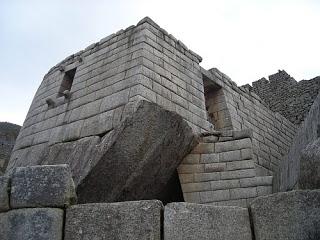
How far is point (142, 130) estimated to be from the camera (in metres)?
5.03

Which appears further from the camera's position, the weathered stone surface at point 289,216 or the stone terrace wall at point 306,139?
the stone terrace wall at point 306,139

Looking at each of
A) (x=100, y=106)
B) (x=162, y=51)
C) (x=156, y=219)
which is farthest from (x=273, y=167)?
(x=156, y=219)

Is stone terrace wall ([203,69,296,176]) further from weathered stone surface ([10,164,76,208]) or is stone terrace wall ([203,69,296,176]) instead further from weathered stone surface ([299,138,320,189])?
weathered stone surface ([10,164,76,208])

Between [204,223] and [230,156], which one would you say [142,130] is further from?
[204,223]

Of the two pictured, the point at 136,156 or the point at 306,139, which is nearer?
the point at 306,139

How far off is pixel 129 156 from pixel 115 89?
4.80 ft

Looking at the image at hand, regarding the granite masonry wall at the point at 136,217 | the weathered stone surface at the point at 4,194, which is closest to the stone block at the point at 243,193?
the granite masonry wall at the point at 136,217

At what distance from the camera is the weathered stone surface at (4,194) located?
113 inches

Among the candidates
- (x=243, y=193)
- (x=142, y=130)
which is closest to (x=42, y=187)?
(x=142, y=130)

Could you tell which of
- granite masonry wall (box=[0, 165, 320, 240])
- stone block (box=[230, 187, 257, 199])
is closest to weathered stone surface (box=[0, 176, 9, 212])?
granite masonry wall (box=[0, 165, 320, 240])

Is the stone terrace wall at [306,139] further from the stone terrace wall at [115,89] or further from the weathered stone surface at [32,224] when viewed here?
the weathered stone surface at [32,224]

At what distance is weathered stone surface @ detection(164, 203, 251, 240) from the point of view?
8.68ft

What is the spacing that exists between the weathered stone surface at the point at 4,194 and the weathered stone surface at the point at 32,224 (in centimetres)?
8

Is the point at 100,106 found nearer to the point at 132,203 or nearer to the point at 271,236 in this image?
the point at 132,203
